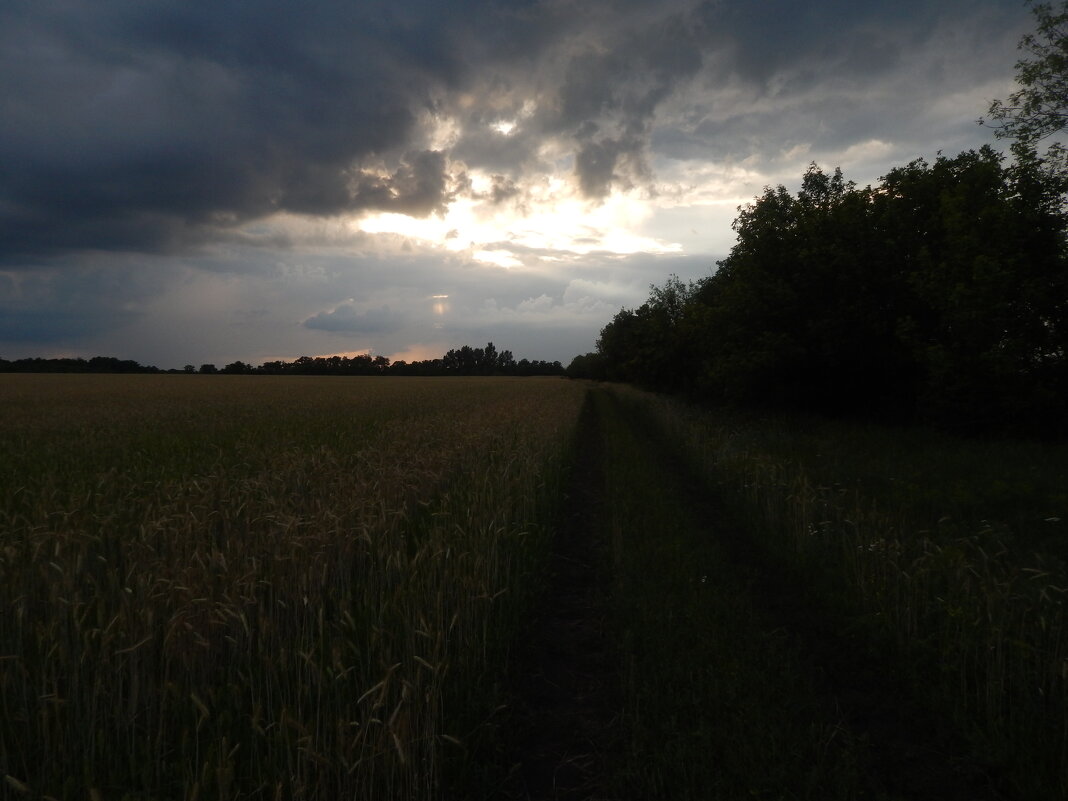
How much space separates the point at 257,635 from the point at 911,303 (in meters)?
21.4

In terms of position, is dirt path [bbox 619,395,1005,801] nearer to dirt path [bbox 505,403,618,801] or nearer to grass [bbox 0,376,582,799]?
dirt path [bbox 505,403,618,801]

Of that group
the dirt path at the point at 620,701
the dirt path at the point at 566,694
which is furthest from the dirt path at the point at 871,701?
the dirt path at the point at 566,694

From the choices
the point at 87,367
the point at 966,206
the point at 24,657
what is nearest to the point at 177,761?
the point at 24,657

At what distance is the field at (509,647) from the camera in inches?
137


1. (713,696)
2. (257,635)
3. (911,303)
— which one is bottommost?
(713,696)

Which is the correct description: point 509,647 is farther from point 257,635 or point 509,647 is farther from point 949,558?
point 949,558

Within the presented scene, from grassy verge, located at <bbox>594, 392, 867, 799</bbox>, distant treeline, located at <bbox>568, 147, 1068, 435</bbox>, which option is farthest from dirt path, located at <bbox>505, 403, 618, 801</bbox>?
distant treeline, located at <bbox>568, 147, 1068, 435</bbox>

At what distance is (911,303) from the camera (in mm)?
19594

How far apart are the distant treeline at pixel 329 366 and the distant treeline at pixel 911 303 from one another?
110 meters

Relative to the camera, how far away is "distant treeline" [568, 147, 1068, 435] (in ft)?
49.3

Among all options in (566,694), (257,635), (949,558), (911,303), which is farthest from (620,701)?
(911,303)

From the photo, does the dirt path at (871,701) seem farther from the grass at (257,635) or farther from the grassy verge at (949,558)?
the grass at (257,635)

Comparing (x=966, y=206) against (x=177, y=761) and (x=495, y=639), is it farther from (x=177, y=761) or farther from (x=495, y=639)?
(x=177, y=761)

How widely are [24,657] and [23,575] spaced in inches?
37.8
